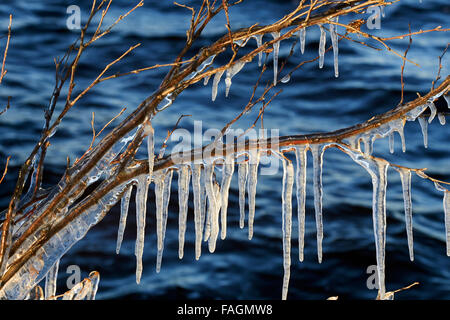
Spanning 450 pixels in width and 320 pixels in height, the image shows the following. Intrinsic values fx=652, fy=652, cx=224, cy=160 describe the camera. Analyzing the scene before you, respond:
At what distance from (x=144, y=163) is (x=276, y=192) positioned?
6042 mm

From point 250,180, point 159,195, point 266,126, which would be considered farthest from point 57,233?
point 266,126

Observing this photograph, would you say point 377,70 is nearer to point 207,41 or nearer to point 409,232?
point 207,41

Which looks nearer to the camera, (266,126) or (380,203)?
(380,203)

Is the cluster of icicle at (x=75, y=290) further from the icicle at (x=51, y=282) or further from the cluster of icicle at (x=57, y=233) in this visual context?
the cluster of icicle at (x=57, y=233)

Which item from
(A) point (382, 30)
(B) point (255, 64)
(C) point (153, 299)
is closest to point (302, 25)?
(C) point (153, 299)

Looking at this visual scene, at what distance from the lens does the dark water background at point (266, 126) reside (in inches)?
311

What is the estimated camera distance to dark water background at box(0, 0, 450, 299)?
25.9 feet

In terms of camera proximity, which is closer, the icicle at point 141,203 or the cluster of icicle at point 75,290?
the icicle at point 141,203

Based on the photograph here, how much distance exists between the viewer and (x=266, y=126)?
1068 cm
